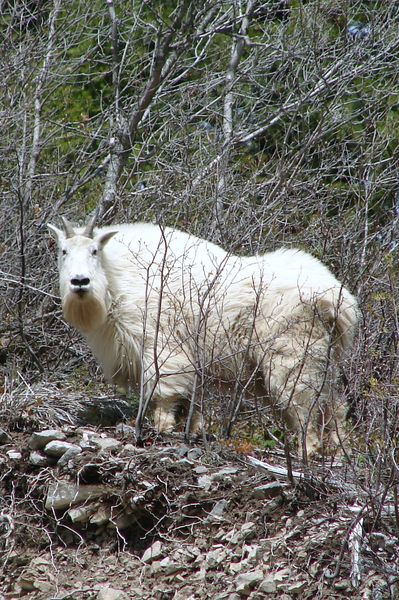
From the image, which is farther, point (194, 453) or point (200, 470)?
point (194, 453)

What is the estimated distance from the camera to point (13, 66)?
463 inches

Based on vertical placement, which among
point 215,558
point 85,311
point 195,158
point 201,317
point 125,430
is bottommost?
point 215,558

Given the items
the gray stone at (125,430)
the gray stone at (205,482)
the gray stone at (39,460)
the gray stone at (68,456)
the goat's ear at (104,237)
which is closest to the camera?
the gray stone at (205,482)

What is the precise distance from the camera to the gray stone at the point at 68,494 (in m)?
7.17

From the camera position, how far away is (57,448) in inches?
294

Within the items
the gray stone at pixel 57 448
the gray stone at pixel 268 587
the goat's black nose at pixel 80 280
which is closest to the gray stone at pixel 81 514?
the gray stone at pixel 57 448

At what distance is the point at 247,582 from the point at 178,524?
86 centimetres

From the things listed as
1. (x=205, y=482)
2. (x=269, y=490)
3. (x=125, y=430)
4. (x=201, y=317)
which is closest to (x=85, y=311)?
(x=201, y=317)

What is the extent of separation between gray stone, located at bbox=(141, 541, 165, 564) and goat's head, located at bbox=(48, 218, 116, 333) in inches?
95.1

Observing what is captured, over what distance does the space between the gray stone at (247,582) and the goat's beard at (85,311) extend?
9.99 ft

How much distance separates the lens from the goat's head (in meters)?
8.41

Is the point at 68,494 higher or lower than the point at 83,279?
lower

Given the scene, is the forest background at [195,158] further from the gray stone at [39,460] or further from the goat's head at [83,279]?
the gray stone at [39,460]

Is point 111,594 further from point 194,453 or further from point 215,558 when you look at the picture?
point 194,453
